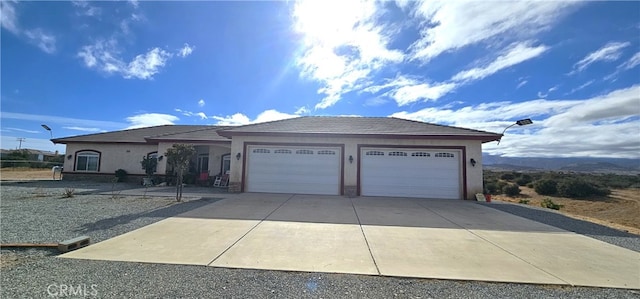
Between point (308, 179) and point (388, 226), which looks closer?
point (388, 226)

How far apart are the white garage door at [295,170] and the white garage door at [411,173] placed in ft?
4.85

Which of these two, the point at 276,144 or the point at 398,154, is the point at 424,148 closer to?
the point at 398,154

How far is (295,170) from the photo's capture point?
41.3 ft

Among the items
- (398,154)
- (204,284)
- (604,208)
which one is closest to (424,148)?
(398,154)

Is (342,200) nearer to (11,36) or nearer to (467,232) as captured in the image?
(467,232)

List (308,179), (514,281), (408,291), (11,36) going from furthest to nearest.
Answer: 1. (308,179)
2. (11,36)
3. (514,281)
4. (408,291)

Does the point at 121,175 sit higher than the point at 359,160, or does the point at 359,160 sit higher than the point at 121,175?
the point at 359,160

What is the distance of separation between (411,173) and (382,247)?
7.71 metres

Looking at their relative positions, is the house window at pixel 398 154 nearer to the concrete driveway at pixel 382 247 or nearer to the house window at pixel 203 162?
the concrete driveway at pixel 382 247

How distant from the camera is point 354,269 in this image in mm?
4031

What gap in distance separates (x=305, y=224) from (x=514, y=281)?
14.4ft

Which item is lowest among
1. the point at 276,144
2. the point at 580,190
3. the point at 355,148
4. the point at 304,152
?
the point at 580,190

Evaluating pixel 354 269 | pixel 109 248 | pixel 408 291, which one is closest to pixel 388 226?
pixel 354 269

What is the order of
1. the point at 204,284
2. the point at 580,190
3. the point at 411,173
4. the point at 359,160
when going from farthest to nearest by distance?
the point at 580,190 < the point at 359,160 < the point at 411,173 < the point at 204,284
